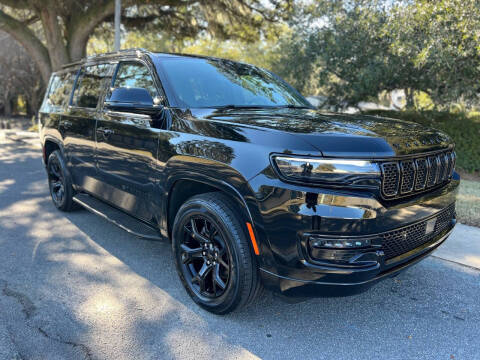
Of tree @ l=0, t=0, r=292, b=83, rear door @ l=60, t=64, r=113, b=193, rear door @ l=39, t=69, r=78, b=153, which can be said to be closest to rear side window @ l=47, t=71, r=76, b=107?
rear door @ l=39, t=69, r=78, b=153

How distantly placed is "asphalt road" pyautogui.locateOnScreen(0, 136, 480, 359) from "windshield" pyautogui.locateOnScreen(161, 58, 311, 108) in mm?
1622

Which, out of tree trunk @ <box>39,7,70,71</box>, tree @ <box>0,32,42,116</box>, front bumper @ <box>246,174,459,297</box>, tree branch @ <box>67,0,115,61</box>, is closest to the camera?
front bumper @ <box>246,174,459,297</box>

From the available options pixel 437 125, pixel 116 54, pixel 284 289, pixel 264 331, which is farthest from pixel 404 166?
pixel 437 125

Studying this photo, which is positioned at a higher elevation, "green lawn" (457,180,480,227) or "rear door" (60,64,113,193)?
"rear door" (60,64,113,193)

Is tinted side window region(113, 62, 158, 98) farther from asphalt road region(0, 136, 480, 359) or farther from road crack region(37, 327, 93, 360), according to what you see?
road crack region(37, 327, 93, 360)

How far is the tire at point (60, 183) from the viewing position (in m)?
4.91

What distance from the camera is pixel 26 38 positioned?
13.3m

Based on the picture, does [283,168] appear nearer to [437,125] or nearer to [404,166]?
[404,166]

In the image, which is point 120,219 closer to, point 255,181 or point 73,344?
point 73,344

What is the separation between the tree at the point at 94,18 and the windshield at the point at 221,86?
405 inches

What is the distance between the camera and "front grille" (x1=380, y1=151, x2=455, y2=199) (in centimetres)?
232

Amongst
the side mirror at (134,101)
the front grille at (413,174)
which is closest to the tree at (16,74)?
the side mirror at (134,101)

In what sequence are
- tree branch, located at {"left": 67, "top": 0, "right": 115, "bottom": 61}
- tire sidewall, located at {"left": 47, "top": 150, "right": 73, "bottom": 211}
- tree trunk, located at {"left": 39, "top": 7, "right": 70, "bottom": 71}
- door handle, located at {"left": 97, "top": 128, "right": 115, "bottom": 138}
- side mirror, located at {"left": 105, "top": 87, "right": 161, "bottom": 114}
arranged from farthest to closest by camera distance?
tree trunk, located at {"left": 39, "top": 7, "right": 70, "bottom": 71} → tree branch, located at {"left": 67, "top": 0, "right": 115, "bottom": 61} → tire sidewall, located at {"left": 47, "top": 150, "right": 73, "bottom": 211} → door handle, located at {"left": 97, "top": 128, "right": 115, "bottom": 138} → side mirror, located at {"left": 105, "top": 87, "right": 161, "bottom": 114}

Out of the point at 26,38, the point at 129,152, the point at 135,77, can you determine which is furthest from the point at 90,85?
the point at 26,38
